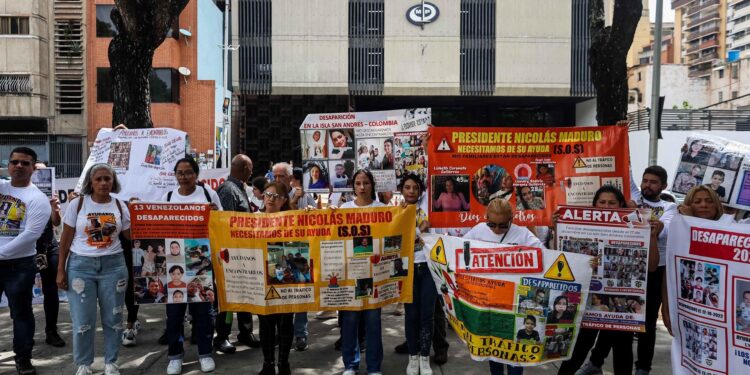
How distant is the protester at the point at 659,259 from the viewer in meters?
4.75

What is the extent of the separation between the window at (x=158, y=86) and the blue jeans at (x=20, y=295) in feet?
85.7

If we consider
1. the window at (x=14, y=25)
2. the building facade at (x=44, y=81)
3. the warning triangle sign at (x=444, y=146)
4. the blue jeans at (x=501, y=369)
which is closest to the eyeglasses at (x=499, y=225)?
the blue jeans at (x=501, y=369)

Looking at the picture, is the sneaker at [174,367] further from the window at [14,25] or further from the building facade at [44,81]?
the window at [14,25]

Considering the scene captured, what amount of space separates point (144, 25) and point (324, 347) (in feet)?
17.3

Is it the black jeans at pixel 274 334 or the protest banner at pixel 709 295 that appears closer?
the protest banner at pixel 709 295

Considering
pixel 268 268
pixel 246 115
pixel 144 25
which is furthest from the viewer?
pixel 246 115

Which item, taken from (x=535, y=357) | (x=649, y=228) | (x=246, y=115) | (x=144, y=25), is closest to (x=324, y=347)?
(x=535, y=357)

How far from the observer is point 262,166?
124ft

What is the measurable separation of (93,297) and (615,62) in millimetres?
6872

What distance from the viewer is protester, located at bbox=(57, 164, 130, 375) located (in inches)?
188

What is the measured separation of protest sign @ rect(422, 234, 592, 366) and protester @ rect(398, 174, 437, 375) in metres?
0.85

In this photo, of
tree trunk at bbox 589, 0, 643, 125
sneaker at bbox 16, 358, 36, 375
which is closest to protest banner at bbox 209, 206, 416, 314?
sneaker at bbox 16, 358, 36, 375

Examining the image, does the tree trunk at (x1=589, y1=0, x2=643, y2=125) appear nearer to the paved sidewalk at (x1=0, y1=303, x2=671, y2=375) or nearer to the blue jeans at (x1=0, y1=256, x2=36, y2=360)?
the paved sidewalk at (x1=0, y1=303, x2=671, y2=375)

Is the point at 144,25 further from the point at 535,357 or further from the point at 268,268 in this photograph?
the point at 535,357
